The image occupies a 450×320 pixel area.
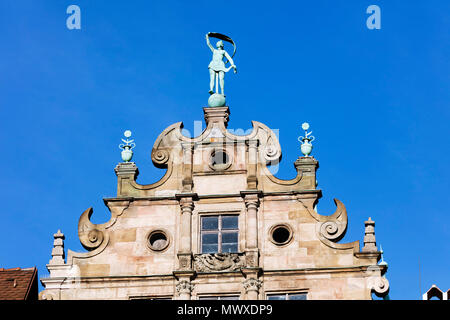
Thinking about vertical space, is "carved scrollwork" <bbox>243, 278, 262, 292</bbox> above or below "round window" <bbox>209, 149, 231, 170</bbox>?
below

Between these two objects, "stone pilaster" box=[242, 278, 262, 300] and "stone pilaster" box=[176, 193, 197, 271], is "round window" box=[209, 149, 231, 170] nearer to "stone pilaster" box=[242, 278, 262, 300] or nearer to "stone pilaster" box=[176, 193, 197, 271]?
"stone pilaster" box=[176, 193, 197, 271]

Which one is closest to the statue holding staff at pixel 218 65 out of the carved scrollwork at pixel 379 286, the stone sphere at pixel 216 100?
the stone sphere at pixel 216 100

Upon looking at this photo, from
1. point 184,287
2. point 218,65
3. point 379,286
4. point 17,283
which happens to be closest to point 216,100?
point 218,65

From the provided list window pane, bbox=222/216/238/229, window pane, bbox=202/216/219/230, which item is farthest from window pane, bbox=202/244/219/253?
window pane, bbox=222/216/238/229

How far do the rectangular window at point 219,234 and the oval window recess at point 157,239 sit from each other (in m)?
1.17

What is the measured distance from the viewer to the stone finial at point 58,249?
1372 inches

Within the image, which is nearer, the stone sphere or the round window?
the round window

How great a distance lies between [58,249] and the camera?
3500 centimetres

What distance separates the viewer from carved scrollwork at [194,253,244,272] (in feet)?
112

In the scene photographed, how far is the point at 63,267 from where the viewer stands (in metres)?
34.7

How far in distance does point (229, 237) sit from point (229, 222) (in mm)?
509

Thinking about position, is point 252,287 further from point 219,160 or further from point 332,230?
point 219,160

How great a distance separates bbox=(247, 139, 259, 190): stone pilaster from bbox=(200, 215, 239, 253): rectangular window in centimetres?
116
